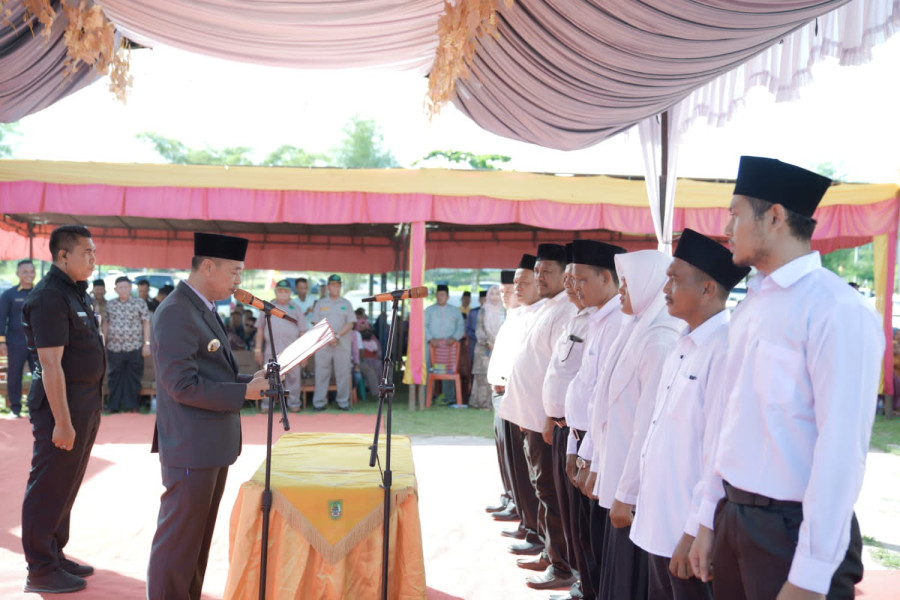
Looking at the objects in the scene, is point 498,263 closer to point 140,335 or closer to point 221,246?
point 140,335

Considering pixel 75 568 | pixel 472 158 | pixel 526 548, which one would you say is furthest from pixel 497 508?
pixel 472 158

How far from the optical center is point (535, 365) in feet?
15.5

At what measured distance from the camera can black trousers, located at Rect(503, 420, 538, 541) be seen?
4.91 m

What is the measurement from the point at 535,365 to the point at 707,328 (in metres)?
2.32

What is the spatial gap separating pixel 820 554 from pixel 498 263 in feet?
40.2

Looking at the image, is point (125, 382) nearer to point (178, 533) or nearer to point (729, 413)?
point (178, 533)

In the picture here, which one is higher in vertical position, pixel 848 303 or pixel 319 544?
pixel 848 303

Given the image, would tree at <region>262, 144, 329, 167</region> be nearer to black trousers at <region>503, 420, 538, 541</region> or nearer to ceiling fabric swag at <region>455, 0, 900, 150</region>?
black trousers at <region>503, 420, 538, 541</region>

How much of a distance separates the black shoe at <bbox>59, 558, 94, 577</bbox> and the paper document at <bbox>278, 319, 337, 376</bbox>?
201cm

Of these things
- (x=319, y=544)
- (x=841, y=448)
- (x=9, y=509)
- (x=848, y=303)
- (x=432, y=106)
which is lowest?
(x=9, y=509)

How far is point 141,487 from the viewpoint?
5980 mm

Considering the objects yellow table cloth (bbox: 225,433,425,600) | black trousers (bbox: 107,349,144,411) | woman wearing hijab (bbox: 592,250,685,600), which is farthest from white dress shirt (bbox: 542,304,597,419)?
black trousers (bbox: 107,349,144,411)

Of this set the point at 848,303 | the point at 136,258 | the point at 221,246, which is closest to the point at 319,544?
the point at 221,246

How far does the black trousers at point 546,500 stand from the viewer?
13.9 feet
